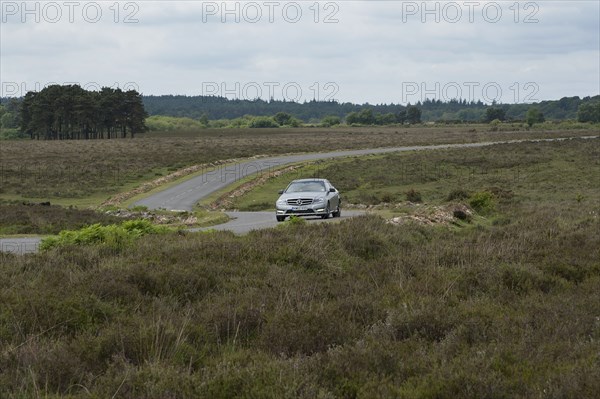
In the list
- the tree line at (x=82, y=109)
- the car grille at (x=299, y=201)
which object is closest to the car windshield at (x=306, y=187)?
the car grille at (x=299, y=201)

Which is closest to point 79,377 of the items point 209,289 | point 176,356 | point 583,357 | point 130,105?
point 176,356

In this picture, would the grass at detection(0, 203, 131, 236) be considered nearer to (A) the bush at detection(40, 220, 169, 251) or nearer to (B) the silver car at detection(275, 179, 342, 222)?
(B) the silver car at detection(275, 179, 342, 222)

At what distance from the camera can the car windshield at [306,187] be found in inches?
1156

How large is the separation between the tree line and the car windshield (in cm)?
10493

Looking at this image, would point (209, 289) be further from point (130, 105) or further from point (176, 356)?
point (130, 105)

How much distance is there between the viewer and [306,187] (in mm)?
29625

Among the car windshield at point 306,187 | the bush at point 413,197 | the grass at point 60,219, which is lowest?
the bush at point 413,197

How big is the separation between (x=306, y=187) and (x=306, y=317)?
19775 millimetres

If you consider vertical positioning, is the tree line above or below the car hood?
above

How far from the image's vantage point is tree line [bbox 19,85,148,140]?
129625 millimetres

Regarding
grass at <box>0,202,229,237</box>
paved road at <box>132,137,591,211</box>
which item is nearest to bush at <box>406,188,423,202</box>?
paved road at <box>132,137,591,211</box>

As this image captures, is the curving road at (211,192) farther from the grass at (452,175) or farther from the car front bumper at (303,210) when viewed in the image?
the grass at (452,175)

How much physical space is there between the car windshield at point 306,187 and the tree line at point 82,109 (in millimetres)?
104929

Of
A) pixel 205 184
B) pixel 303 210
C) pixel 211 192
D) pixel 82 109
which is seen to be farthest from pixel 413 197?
pixel 82 109
